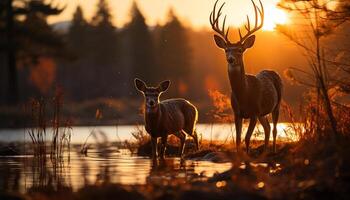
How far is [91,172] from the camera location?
46.7 feet

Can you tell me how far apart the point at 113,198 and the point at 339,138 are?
13.9ft

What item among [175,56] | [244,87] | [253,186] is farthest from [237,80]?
[175,56]

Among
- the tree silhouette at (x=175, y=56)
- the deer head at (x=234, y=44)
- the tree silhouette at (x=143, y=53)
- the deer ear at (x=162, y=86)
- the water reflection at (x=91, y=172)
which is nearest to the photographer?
the water reflection at (x=91, y=172)

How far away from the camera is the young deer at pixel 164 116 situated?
17.1 m

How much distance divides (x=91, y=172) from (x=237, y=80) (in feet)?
12.2

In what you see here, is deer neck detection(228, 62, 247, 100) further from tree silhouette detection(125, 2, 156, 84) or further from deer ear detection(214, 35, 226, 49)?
tree silhouette detection(125, 2, 156, 84)

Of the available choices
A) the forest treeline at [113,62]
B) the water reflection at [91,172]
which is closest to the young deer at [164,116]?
the water reflection at [91,172]

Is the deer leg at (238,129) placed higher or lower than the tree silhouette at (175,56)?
lower

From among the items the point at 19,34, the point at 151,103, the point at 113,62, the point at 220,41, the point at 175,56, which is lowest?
the point at 151,103

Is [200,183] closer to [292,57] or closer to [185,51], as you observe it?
[185,51]

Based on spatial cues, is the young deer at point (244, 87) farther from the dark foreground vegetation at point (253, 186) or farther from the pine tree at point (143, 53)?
the pine tree at point (143, 53)

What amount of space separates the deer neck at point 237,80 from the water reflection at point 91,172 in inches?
57.7

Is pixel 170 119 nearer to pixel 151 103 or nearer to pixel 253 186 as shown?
pixel 151 103

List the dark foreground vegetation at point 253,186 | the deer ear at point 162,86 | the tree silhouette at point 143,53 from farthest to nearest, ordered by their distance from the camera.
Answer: the tree silhouette at point 143,53 < the deer ear at point 162,86 < the dark foreground vegetation at point 253,186
